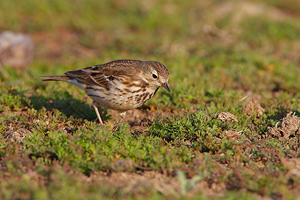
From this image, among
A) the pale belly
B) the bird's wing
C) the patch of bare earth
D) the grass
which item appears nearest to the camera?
the grass

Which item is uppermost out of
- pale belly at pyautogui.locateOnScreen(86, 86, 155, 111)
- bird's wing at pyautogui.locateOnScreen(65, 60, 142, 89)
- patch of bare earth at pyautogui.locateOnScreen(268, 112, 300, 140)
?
bird's wing at pyautogui.locateOnScreen(65, 60, 142, 89)

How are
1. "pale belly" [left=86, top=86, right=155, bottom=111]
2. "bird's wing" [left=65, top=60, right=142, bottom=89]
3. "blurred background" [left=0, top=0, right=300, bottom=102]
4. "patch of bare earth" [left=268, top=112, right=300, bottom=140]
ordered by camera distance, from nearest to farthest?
"patch of bare earth" [left=268, top=112, right=300, bottom=140], "pale belly" [left=86, top=86, right=155, bottom=111], "bird's wing" [left=65, top=60, right=142, bottom=89], "blurred background" [left=0, top=0, right=300, bottom=102]

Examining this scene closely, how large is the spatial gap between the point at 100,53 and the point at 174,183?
7165mm

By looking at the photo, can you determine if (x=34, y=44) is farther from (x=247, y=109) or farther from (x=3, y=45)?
(x=247, y=109)

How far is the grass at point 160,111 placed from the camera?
4465 mm

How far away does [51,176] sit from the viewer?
4.34 meters

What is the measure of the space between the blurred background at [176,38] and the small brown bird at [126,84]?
137 cm

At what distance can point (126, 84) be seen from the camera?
20.2 ft

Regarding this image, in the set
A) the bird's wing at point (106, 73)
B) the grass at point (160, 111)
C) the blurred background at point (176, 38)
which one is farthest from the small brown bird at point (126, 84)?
the blurred background at point (176, 38)

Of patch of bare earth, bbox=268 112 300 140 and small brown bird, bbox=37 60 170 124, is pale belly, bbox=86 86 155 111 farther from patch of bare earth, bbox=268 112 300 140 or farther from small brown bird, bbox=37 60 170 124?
patch of bare earth, bbox=268 112 300 140

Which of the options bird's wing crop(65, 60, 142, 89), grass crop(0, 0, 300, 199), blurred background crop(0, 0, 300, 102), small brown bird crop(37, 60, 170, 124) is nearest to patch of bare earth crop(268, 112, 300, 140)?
grass crop(0, 0, 300, 199)

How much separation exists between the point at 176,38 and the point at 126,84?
6.06 metres

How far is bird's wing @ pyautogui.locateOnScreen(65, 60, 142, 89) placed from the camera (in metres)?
6.34

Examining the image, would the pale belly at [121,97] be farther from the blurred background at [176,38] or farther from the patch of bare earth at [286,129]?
the patch of bare earth at [286,129]
